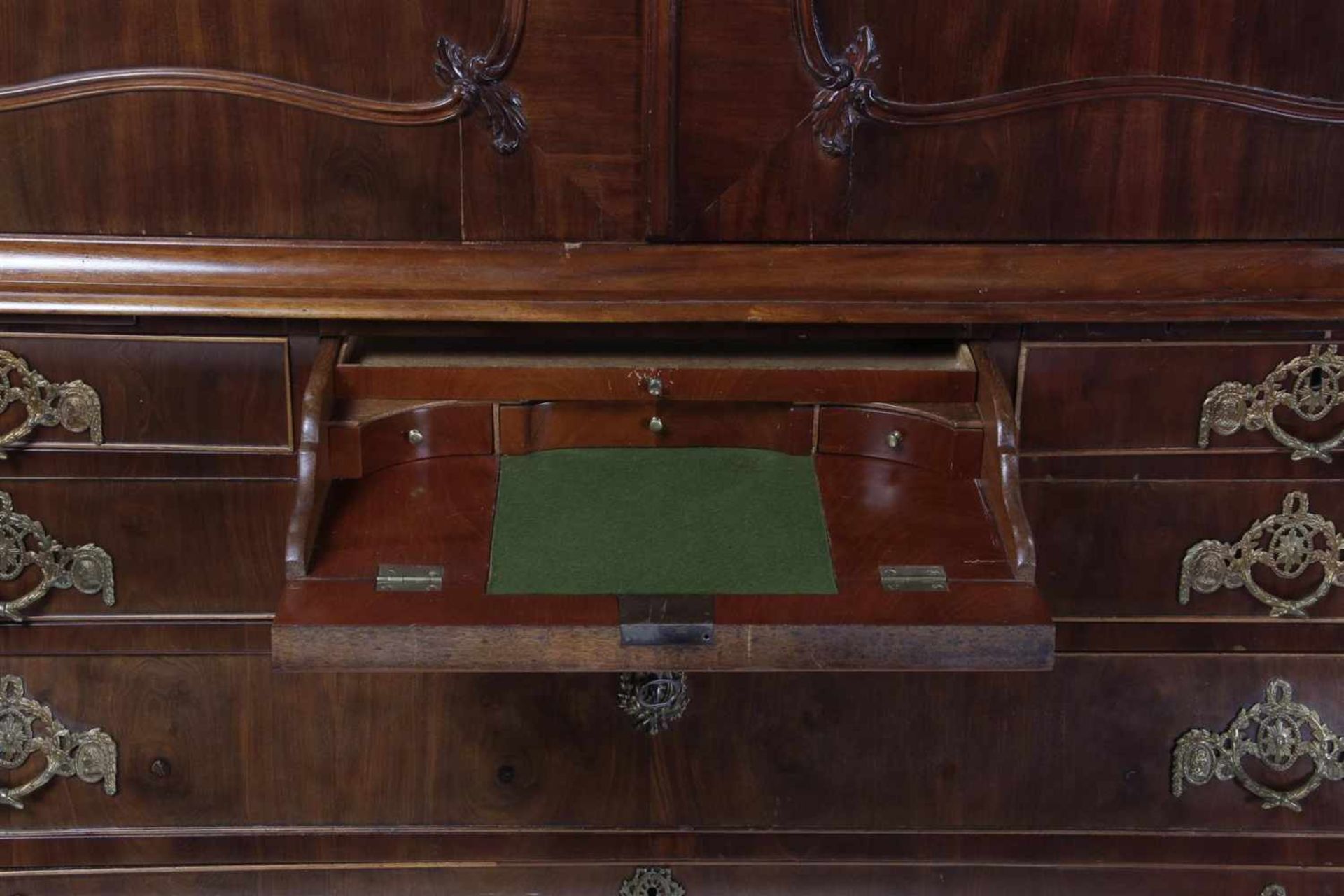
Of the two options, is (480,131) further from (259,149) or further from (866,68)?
(866,68)

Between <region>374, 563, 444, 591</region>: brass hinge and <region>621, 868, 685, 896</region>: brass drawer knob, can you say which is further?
<region>621, 868, 685, 896</region>: brass drawer knob

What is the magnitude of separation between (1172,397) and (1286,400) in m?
0.13

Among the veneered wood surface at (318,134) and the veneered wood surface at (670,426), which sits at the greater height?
the veneered wood surface at (318,134)

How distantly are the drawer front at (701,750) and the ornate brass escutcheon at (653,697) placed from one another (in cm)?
3

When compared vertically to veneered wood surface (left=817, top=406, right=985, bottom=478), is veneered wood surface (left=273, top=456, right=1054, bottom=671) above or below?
below

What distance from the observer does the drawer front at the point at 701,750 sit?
1.90 metres

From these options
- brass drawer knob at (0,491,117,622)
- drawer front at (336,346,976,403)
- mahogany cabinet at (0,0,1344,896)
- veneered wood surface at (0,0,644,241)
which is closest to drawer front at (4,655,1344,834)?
mahogany cabinet at (0,0,1344,896)

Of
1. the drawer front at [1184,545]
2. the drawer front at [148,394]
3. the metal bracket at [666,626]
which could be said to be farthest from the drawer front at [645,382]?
the metal bracket at [666,626]

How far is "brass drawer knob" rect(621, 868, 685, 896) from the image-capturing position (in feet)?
6.53

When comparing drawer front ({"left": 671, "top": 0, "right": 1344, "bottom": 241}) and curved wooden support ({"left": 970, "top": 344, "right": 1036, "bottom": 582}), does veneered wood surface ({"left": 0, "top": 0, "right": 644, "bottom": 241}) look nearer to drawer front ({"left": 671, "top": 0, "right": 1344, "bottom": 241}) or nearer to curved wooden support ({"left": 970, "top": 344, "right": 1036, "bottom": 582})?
drawer front ({"left": 671, "top": 0, "right": 1344, "bottom": 241})

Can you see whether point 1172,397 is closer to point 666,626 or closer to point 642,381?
point 642,381

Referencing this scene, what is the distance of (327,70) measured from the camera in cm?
165

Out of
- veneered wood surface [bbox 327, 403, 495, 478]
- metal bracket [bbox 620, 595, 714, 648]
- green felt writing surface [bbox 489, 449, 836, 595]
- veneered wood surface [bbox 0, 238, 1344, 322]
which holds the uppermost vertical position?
veneered wood surface [bbox 0, 238, 1344, 322]

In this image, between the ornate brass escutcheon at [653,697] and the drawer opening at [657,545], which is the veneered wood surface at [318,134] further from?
the ornate brass escutcheon at [653,697]
